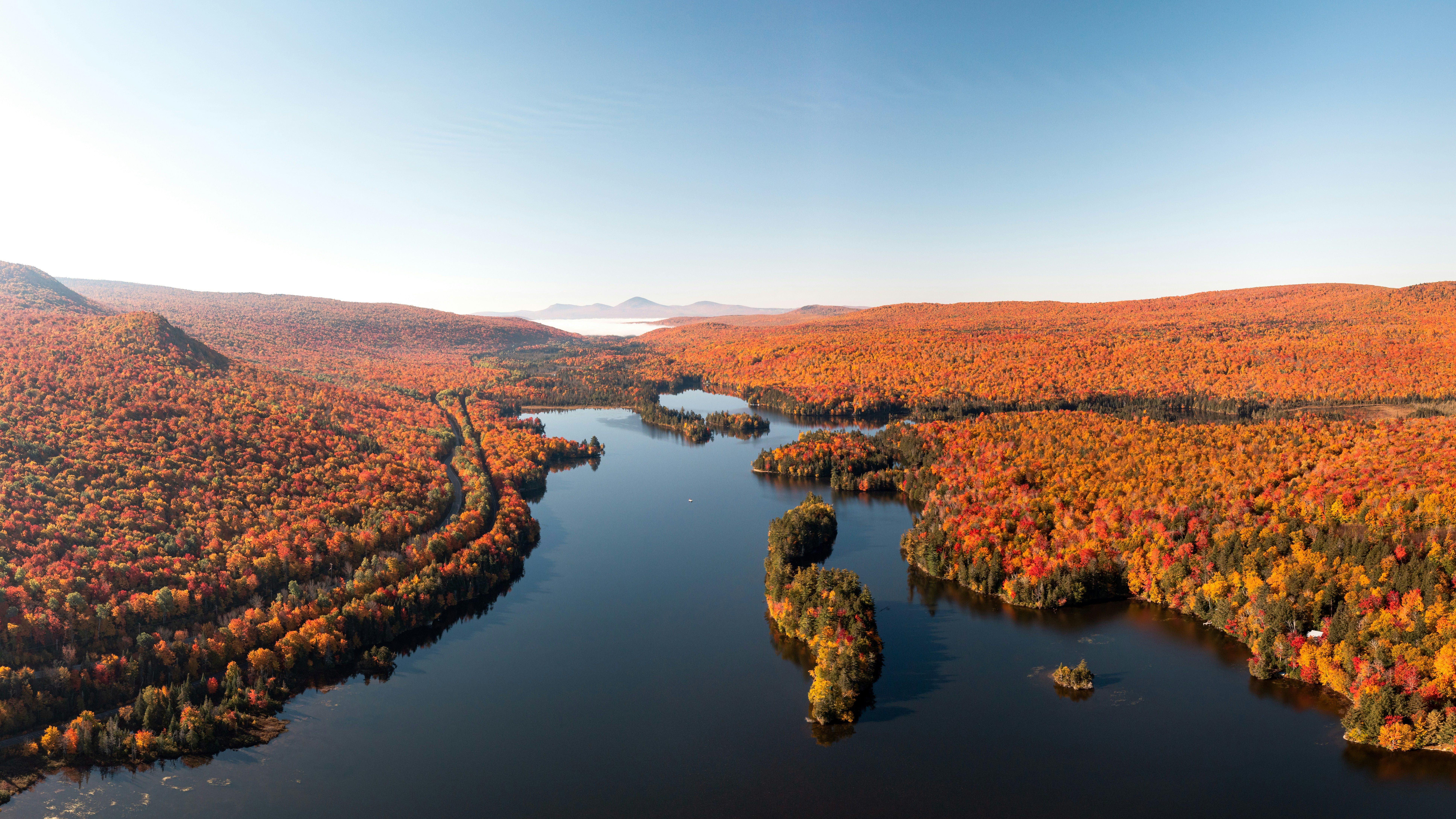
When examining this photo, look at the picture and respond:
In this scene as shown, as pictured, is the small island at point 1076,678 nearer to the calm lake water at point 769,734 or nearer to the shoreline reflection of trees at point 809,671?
the calm lake water at point 769,734

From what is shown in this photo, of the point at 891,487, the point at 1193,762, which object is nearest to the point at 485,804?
the point at 1193,762

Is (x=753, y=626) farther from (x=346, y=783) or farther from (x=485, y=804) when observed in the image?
(x=346, y=783)

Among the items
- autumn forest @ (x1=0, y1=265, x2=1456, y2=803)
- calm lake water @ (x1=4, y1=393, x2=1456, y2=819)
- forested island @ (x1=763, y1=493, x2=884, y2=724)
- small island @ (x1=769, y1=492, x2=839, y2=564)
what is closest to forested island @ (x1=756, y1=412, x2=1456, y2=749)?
autumn forest @ (x1=0, y1=265, x2=1456, y2=803)

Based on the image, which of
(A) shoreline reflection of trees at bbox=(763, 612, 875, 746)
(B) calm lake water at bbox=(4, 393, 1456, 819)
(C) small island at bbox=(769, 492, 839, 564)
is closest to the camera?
(B) calm lake water at bbox=(4, 393, 1456, 819)

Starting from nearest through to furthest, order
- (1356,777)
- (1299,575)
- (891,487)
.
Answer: (1356,777), (1299,575), (891,487)

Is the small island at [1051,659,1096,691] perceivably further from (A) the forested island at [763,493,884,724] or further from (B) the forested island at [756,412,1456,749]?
(A) the forested island at [763,493,884,724]
